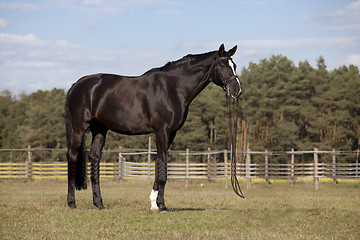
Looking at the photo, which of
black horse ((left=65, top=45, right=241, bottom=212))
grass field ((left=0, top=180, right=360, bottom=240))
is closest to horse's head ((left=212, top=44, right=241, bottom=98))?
black horse ((left=65, top=45, right=241, bottom=212))

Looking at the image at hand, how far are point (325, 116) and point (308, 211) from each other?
148 ft

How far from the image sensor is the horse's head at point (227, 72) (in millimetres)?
9297

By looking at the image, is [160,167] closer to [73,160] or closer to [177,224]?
[177,224]

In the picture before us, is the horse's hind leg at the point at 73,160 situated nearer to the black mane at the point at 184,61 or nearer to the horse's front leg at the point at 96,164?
the horse's front leg at the point at 96,164

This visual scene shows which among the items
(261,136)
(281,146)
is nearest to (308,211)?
(281,146)

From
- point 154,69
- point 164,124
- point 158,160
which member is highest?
point 154,69

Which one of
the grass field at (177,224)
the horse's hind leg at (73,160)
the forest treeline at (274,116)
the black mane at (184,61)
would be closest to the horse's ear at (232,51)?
the black mane at (184,61)

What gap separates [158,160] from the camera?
31.0 ft

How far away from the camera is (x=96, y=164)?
412 inches

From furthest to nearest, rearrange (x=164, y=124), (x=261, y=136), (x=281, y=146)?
(x=261, y=136)
(x=281, y=146)
(x=164, y=124)

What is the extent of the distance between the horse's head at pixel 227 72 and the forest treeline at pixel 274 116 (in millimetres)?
41521

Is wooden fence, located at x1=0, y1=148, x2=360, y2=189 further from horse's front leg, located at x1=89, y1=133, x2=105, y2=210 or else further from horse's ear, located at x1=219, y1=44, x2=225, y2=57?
horse's ear, located at x1=219, y1=44, x2=225, y2=57

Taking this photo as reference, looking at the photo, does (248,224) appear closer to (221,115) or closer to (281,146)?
(281,146)

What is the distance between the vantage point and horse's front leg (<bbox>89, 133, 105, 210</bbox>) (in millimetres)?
10211
